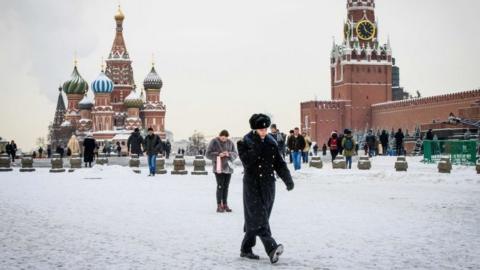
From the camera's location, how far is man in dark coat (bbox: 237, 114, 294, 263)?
23.5ft

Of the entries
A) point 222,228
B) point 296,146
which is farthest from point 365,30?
point 222,228

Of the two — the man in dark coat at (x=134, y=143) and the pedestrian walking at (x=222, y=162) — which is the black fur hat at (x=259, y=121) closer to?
the pedestrian walking at (x=222, y=162)

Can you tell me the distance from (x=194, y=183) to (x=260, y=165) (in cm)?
1172

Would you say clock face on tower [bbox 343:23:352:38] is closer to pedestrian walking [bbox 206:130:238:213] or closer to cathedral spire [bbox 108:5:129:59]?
cathedral spire [bbox 108:5:129:59]

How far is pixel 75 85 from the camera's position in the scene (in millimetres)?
98500

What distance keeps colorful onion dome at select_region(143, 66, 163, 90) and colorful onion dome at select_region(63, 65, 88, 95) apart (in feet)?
29.0

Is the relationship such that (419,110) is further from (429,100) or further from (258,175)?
(258,175)

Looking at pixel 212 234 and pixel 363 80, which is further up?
pixel 363 80

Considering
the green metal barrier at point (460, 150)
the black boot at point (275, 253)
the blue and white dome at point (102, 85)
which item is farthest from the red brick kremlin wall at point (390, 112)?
the black boot at point (275, 253)

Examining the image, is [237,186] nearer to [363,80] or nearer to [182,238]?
[182,238]

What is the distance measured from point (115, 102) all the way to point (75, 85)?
6.70m

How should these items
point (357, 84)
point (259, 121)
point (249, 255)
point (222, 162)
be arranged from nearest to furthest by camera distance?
1. point (249, 255)
2. point (259, 121)
3. point (222, 162)
4. point (357, 84)

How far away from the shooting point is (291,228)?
9.44 meters

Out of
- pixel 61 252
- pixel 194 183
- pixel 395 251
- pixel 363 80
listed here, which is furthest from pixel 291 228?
pixel 363 80
